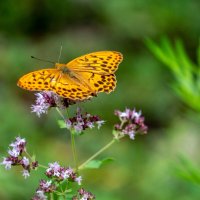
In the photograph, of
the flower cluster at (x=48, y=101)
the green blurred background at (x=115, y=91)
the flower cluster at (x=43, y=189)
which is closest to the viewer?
the flower cluster at (x=43, y=189)

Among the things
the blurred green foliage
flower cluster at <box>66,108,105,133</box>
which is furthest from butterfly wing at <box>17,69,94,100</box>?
the blurred green foliage

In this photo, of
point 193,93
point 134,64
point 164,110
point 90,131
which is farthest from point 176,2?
point 193,93

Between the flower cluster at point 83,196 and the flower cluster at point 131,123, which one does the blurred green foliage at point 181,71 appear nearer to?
the flower cluster at point 131,123

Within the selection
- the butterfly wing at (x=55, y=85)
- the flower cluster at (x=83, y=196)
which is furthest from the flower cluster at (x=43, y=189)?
the butterfly wing at (x=55, y=85)

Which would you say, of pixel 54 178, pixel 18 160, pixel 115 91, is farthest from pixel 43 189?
pixel 115 91

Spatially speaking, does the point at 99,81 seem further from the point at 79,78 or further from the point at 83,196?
the point at 83,196

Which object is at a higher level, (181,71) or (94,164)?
(181,71)

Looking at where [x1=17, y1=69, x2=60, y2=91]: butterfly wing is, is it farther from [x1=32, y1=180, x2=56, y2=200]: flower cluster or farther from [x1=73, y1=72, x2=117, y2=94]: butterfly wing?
[x1=32, y1=180, x2=56, y2=200]: flower cluster
